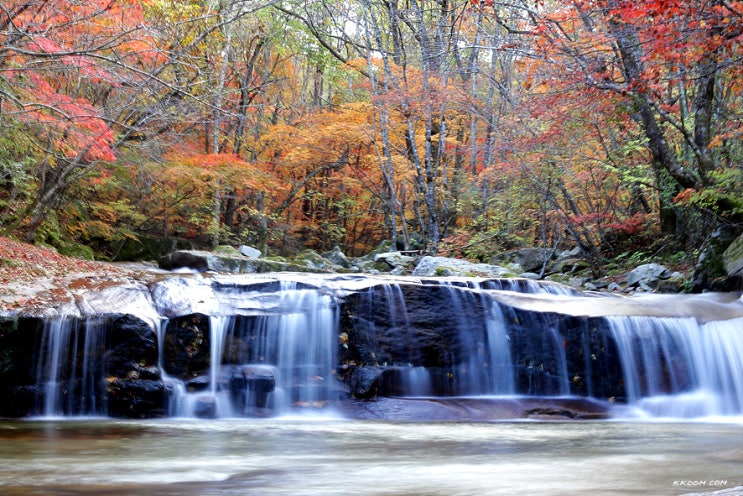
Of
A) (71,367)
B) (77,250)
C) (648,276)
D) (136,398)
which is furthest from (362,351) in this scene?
(77,250)

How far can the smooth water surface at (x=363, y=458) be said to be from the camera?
304 centimetres

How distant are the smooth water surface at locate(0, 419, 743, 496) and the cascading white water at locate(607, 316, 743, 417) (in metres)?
1.32

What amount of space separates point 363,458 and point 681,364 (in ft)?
18.5

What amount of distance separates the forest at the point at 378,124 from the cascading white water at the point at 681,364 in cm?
309

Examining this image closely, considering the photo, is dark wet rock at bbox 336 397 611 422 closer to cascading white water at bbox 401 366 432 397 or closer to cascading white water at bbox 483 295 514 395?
cascading white water at bbox 401 366 432 397

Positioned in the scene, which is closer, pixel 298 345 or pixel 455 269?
pixel 298 345

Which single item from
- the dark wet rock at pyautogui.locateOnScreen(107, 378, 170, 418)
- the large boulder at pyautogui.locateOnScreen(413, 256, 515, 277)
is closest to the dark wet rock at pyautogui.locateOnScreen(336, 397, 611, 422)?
the dark wet rock at pyautogui.locateOnScreen(107, 378, 170, 418)

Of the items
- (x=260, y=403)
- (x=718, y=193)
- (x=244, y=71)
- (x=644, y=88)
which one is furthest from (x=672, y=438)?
(x=244, y=71)

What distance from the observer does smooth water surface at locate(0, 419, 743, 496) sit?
3043 millimetres

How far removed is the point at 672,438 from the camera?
518cm

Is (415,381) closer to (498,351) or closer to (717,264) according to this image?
(498,351)

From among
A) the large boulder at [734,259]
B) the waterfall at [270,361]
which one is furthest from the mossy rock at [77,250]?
the large boulder at [734,259]

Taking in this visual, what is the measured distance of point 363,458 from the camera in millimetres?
4168

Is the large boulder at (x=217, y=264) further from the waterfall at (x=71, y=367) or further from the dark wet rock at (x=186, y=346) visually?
the waterfall at (x=71, y=367)
